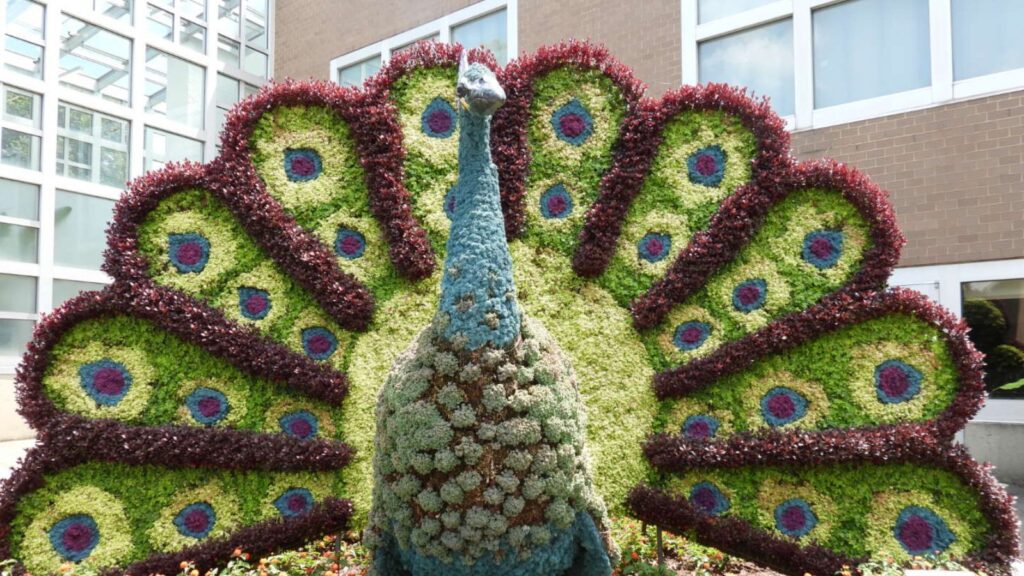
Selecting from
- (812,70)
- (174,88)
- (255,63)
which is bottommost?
(812,70)

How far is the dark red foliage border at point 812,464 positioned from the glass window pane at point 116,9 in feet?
44.1

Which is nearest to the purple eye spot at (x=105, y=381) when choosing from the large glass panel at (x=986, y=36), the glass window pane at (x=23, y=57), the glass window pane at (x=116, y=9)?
the large glass panel at (x=986, y=36)

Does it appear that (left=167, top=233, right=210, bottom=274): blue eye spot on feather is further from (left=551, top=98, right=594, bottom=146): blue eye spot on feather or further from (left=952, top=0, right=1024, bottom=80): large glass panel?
(left=952, top=0, right=1024, bottom=80): large glass panel

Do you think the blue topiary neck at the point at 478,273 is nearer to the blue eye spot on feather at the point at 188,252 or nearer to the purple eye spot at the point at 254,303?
the purple eye spot at the point at 254,303

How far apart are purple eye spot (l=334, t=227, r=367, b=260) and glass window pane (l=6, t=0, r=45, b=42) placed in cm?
1049

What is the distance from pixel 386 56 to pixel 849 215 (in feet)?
33.5

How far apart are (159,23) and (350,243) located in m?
11.9

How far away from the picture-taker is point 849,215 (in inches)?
185

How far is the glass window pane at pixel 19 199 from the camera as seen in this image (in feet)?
38.9

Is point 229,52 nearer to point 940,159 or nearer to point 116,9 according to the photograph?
point 116,9

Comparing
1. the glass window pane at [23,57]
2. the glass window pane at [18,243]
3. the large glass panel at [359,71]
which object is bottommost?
the glass window pane at [18,243]

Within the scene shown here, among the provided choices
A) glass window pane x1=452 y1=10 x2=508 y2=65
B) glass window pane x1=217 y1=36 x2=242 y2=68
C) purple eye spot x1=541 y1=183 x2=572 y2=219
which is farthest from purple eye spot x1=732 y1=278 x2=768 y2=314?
glass window pane x1=217 y1=36 x2=242 y2=68

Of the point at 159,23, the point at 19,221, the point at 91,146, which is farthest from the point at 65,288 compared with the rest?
the point at 159,23

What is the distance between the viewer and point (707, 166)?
16.3ft
